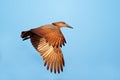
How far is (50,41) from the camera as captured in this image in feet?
47.1

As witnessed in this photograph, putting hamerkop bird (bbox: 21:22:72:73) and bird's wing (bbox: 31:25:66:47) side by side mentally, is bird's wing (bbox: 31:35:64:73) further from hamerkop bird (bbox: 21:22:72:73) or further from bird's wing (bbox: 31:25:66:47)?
bird's wing (bbox: 31:25:66:47)

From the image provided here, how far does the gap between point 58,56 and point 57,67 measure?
66 cm

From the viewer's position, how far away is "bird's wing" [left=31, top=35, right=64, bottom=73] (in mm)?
15812

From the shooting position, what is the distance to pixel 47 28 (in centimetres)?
1580

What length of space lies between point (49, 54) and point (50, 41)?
217 centimetres

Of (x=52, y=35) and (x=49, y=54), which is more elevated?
(x=49, y=54)

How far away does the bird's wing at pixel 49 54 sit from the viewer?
15.8 meters

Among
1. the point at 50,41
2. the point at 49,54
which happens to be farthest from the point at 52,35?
the point at 49,54

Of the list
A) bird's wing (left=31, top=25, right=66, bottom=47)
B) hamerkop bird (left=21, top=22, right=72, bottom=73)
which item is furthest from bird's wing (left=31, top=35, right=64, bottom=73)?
bird's wing (left=31, top=25, right=66, bottom=47)

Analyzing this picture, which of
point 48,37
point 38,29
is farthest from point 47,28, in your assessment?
point 48,37

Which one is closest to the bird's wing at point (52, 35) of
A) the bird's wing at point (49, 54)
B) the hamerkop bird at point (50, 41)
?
the hamerkop bird at point (50, 41)

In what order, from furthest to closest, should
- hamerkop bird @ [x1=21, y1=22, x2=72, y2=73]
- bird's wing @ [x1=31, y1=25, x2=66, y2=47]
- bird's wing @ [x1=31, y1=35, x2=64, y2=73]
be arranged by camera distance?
bird's wing @ [x1=31, y1=35, x2=64, y2=73]
hamerkop bird @ [x1=21, y1=22, x2=72, y2=73]
bird's wing @ [x1=31, y1=25, x2=66, y2=47]

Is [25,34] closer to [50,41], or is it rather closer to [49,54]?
[49,54]

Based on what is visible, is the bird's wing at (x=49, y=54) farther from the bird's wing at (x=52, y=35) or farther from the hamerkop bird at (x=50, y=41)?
the bird's wing at (x=52, y=35)
